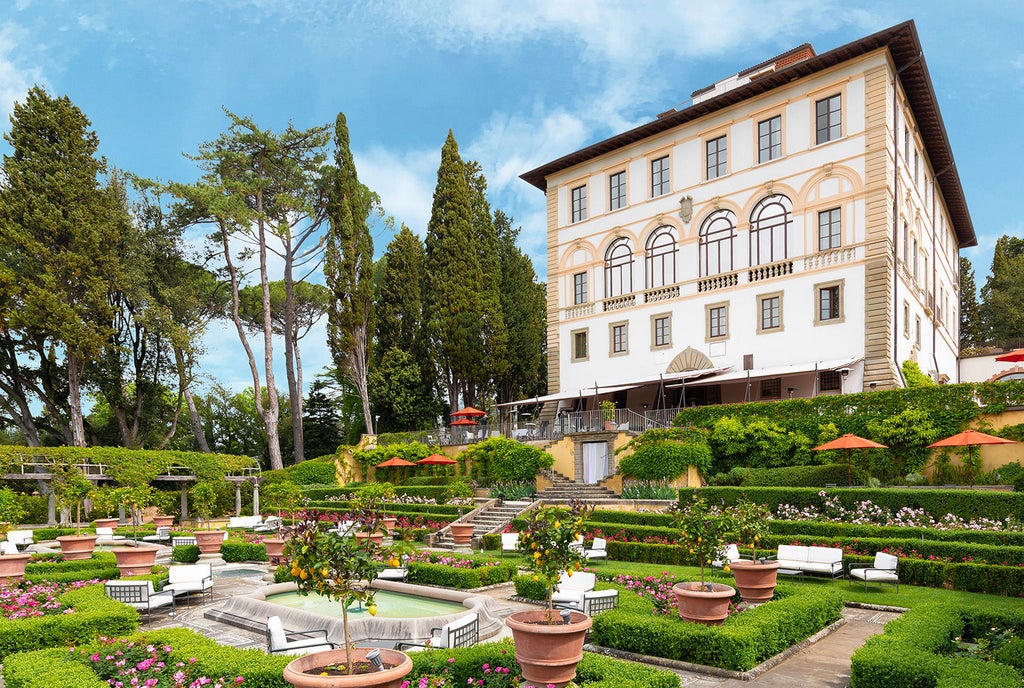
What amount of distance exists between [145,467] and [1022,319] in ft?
158

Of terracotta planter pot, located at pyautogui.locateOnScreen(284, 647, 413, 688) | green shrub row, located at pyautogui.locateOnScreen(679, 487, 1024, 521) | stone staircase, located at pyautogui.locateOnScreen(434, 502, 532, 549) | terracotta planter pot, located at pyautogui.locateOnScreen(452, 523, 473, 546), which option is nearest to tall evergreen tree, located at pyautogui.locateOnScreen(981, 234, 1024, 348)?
green shrub row, located at pyautogui.locateOnScreen(679, 487, 1024, 521)

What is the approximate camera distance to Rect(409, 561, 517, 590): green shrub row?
1458 cm

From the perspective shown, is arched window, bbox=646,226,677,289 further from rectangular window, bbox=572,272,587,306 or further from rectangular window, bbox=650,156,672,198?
rectangular window, bbox=572,272,587,306

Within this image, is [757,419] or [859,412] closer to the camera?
[859,412]

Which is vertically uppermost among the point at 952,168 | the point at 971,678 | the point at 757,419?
the point at 952,168

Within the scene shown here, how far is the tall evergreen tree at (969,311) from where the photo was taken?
48.8 meters

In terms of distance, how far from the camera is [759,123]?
1157 inches

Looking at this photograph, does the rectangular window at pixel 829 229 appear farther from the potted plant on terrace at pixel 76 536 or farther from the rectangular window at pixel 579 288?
the potted plant on terrace at pixel 76 536

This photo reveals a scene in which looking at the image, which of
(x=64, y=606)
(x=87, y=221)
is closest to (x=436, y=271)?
(x=87, y=221)

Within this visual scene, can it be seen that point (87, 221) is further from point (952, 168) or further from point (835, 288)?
point (952, 168)

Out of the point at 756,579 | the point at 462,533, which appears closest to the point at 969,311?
the point at 462,533

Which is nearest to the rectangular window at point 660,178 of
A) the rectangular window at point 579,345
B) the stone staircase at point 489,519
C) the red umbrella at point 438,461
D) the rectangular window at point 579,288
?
the rectangular window at point 579,288

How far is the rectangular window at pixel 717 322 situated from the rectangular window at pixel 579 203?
8.47 m

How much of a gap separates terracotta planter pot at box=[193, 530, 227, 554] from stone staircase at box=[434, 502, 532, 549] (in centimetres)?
624
